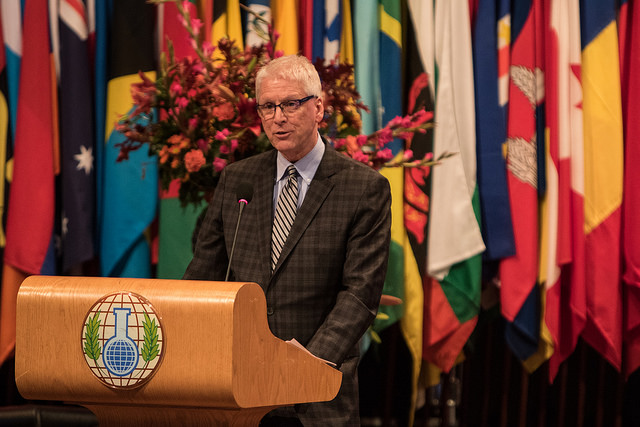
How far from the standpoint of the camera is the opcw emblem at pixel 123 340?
1522 mm

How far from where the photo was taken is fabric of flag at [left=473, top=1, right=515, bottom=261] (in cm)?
372

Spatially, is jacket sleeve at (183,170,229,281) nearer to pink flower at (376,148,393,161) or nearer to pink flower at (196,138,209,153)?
pink flower at (196,138,209,153)

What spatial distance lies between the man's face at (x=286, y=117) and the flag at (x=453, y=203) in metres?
1.63

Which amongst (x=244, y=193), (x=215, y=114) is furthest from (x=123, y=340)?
(x=215, y=114)

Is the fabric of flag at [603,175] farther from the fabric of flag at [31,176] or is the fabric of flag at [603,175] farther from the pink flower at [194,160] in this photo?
the fabric of flag at [31,176]

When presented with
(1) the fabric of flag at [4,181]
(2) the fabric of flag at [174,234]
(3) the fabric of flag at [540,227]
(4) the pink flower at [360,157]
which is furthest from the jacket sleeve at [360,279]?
(1) the fabric of flag at [4,181]

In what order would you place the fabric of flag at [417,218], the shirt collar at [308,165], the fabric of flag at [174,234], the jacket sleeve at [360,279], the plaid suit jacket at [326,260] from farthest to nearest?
the fabric of flag at [417,218], the fabric of flag at [174,234], the shirt collar at [308,165], the plaid suit jacket at [326,260], the jacket sleeve at [360,279]

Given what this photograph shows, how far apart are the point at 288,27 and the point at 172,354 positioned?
2437mm

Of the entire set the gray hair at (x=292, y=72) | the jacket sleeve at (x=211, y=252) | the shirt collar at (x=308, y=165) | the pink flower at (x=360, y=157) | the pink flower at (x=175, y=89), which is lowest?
the jacket sleeve at (x=211, y=252)

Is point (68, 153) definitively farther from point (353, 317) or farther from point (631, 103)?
point (631, 103)

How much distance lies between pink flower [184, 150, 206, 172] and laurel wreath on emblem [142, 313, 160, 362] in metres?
1.28

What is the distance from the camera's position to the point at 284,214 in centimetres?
218

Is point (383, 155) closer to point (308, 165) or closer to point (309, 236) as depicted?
point (308, 165)

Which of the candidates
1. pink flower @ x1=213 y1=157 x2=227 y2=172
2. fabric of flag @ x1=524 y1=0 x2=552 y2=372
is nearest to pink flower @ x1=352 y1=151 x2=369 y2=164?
pink flower @ x1=213 y1=157 x2=227 y2=172
